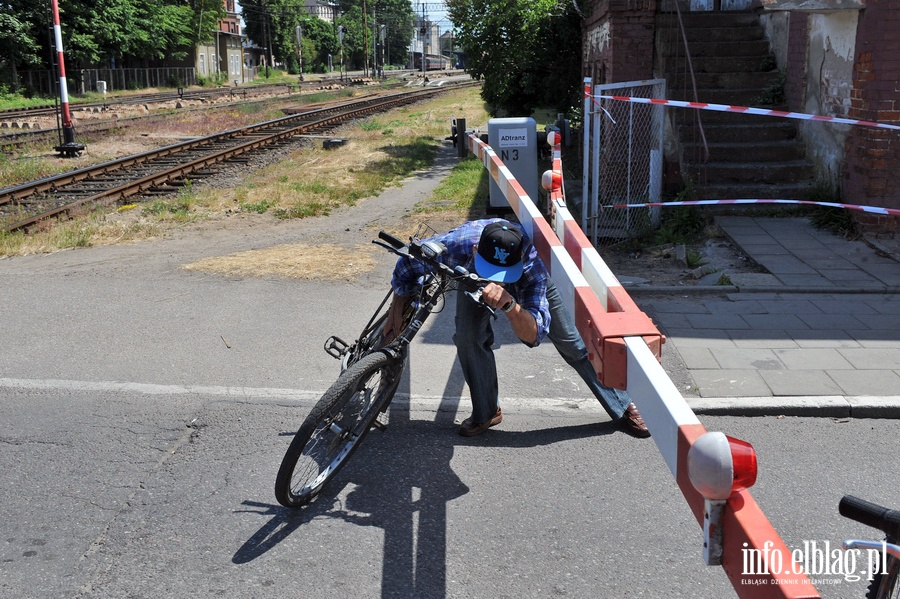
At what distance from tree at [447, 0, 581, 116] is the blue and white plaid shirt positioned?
1471cm

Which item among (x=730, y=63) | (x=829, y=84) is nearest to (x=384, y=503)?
(x=829, y=84)

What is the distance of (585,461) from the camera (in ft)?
15.1

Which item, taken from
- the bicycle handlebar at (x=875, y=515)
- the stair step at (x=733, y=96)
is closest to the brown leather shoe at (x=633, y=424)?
the bicycle handlebar at (x=875, y=515)

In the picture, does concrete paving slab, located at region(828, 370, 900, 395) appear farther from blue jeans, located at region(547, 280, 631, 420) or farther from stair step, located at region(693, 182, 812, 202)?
stair step, located at region(693, 182, 812, 202)

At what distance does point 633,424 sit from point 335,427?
1739mm

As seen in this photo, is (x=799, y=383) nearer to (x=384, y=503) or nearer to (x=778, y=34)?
(x=384, y=503)

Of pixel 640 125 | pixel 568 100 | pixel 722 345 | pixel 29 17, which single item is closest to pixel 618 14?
pixel 640 125

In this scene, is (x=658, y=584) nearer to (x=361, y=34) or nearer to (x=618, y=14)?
(x=618, y=14)

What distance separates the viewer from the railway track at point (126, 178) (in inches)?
504

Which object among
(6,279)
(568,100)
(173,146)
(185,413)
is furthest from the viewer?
Result: (173,146)

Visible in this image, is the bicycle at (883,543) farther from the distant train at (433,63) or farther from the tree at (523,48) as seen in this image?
the distant train at (433,63)

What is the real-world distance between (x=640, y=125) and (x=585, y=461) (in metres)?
7.24

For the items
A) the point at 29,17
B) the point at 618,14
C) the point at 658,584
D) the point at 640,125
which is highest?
the point at 29,17

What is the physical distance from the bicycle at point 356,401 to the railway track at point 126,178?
8.40 metres
